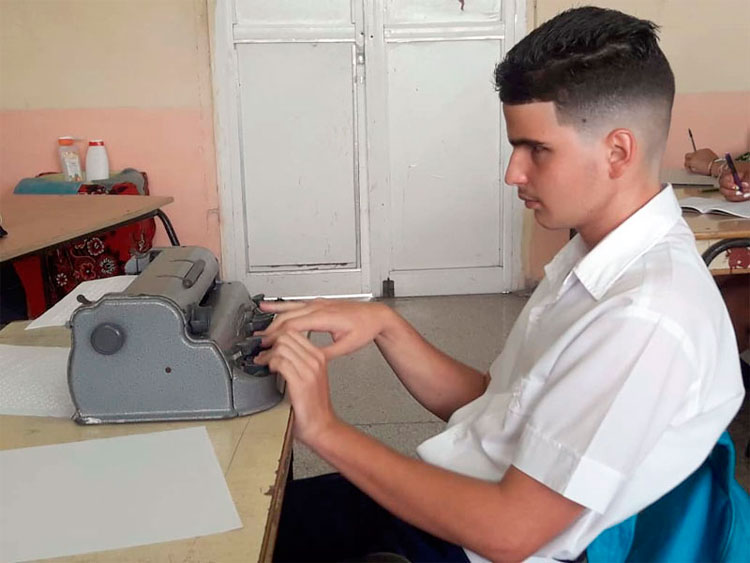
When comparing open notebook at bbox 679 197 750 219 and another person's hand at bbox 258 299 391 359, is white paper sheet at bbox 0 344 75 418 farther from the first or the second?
open notebook at bbox 679 197 750 219

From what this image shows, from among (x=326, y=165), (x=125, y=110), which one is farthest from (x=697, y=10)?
(x=125, y=110)

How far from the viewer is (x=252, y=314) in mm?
1221

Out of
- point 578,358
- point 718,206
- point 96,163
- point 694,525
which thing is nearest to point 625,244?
point 578,358

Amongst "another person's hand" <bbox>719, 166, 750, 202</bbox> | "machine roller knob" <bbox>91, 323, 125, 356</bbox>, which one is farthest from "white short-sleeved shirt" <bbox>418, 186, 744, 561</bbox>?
"another person's hand" <bbox>719, 166, 750, 202</bbox>

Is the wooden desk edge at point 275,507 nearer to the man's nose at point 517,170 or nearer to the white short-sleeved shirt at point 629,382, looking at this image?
the white short-sleeved shirt at point 629,382

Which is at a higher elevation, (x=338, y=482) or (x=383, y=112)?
(x=383, y=112)

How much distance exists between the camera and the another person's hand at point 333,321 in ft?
3.32

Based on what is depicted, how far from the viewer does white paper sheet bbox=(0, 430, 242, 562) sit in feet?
2.42

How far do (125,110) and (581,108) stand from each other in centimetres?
346

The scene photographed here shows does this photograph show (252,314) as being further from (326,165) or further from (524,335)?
(326,165)

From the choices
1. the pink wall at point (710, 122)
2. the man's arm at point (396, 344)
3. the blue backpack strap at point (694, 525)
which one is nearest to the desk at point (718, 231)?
the man's arm at point (396, 344)

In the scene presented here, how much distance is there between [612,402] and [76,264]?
2.89m

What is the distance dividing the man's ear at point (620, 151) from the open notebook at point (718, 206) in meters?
1.50

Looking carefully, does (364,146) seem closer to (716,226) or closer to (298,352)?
(716,226)
